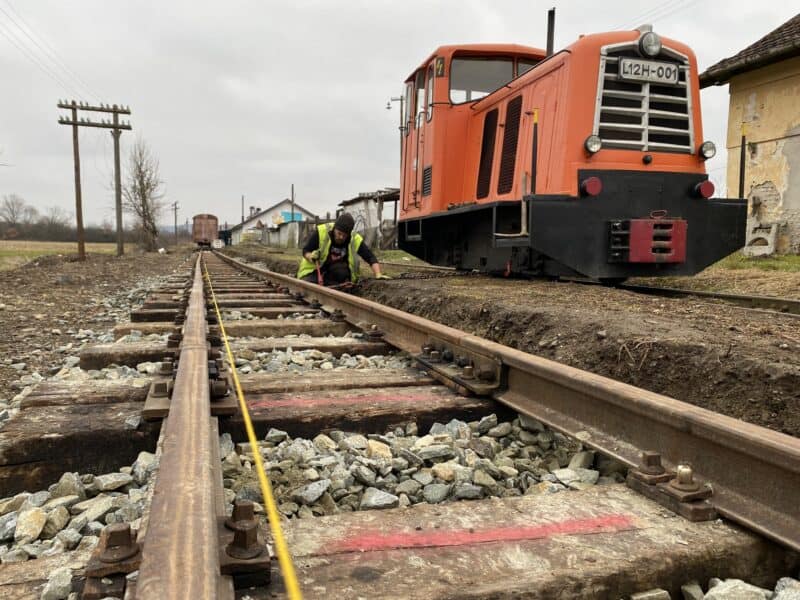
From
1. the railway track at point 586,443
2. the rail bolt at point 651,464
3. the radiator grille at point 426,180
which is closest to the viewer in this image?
the railway track at point 586,443

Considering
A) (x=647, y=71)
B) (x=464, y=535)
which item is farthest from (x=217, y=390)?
(x=647, y=71)

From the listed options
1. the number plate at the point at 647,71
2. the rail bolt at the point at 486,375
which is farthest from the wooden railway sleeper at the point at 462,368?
the number plate at the point at 647,71

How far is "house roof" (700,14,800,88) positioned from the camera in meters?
12.3

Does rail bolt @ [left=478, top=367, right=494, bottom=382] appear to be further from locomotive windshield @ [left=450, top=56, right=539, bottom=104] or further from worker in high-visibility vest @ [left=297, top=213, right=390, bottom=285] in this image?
locomotive windshield @ [left=450, top=56, right=539, bottom=104]

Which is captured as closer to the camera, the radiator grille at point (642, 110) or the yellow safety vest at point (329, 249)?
the radiator grille at point (642, 110)

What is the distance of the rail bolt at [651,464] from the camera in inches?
64.3

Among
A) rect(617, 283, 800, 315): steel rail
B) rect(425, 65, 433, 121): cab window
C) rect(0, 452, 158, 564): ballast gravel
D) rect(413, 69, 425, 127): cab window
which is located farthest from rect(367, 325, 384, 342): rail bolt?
rect(413, 69, 425, 127): cab window

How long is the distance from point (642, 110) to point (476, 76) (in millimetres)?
2619

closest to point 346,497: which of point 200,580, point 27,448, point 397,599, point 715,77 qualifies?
point 397,599

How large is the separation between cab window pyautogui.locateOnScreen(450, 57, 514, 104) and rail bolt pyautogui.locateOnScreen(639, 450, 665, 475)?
6.99 meters

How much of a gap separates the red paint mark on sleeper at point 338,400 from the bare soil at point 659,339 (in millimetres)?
1061

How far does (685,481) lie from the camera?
1540 millimetres

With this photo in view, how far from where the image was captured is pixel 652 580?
1.25 metres

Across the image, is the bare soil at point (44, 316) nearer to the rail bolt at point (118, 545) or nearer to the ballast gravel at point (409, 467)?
the ballast gravel at point (409, 467)
